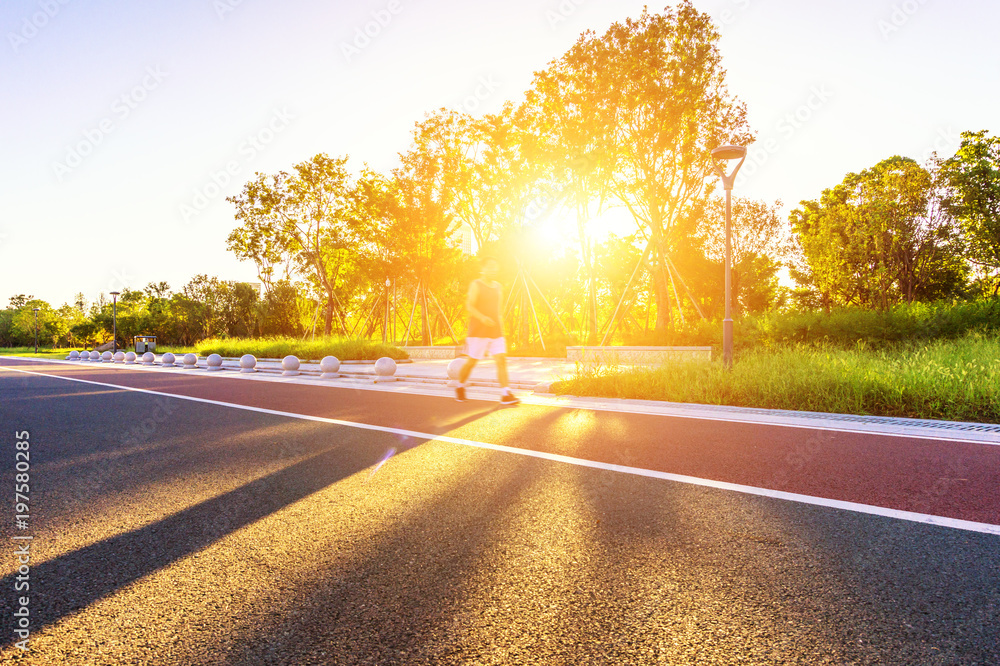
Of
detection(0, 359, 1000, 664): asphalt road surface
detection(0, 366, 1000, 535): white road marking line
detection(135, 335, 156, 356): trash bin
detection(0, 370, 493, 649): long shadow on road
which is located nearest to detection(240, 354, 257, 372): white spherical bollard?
detection(0, 366, 1000, 535): white road marking line

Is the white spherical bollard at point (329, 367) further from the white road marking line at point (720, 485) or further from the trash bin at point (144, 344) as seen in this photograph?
the trash bin at point (144, 344)

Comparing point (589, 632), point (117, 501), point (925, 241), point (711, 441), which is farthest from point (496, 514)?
point (925, 241)

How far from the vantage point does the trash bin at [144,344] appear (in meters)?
46.0

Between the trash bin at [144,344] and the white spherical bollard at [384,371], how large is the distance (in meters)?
37.3

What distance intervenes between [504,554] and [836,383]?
7.60 m

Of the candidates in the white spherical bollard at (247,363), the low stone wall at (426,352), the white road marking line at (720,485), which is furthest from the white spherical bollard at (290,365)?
the white road marking line at (720,485)

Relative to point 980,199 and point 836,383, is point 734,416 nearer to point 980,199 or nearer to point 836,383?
point 836,383

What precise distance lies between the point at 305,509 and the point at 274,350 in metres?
25.6

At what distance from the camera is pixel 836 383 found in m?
8.73

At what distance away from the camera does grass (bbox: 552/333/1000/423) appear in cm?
771

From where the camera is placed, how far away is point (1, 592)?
262 cm

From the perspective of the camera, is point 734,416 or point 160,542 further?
point 734,416

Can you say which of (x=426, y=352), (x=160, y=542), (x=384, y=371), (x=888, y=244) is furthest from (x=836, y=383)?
(x=426, y=352)

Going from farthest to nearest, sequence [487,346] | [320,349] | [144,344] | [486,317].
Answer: [144,344]
[320,349]
[487,346]
[486,317]
